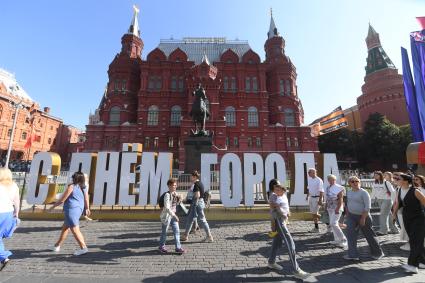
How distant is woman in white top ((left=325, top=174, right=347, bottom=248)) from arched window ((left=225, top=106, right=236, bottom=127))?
32599 millimetres

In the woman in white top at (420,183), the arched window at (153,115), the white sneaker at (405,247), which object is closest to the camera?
the woman in white top at (420,183)

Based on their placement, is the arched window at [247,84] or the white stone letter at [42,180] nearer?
the white stone letter at [42,180]

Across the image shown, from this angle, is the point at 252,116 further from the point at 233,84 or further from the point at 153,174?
the point at 153,174

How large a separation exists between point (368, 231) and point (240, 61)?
42520mm

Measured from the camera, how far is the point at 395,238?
23.7ft

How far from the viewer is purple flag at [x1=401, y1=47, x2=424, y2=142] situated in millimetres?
13531

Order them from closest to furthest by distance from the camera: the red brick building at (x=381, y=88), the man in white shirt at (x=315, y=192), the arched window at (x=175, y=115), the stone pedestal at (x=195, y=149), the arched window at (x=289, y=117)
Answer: the man in white shirt at (x=315, y=192)
the stone pedestal at (x=195, y=149)
the arched window at (x=175, y=115)
the arched window at (x=289, y=117)
the red brick building at (x=381, y=88)

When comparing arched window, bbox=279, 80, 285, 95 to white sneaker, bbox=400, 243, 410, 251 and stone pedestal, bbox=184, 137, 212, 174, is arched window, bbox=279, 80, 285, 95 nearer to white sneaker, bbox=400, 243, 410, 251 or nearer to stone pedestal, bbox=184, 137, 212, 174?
stone pedestal, bbox=184, 137, 212, 174

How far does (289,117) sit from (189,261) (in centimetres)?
3871

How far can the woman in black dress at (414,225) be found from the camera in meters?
4.68

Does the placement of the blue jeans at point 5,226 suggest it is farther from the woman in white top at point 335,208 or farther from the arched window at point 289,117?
the arched window at point 289,117

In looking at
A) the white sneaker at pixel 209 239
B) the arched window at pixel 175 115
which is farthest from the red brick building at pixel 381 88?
the white sneaker at pixel 209 239

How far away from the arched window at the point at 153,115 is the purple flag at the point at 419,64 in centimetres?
3213

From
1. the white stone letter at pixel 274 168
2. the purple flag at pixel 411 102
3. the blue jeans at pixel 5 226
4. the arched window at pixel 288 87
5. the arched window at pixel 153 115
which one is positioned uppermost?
the arched window at pixel 288 87
